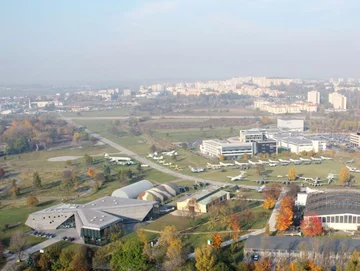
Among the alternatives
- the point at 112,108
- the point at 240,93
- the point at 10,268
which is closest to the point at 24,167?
the point at 10,268

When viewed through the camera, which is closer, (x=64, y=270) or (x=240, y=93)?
(x=64, y=270)

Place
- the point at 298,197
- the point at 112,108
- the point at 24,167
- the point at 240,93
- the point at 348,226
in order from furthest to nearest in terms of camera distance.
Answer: the point at 240,93 < the point at 112,108 < the point at 24,167 < the point at 298,197 < the point at 348,226

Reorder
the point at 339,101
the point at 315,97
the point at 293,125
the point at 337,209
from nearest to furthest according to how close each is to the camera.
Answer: the point at 337,209, the point at 293,125, the point at 339,101, the point at 315,97

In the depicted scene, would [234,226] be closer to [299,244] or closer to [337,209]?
[299,244]

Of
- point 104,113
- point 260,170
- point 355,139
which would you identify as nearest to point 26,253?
point 260,170

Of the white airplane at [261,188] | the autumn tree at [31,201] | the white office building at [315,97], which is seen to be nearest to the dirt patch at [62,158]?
the autumn tree at [31,201]

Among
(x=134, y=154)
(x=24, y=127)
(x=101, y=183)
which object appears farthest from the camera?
(x=24, y=127)

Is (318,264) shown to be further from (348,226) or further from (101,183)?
(101,183)
